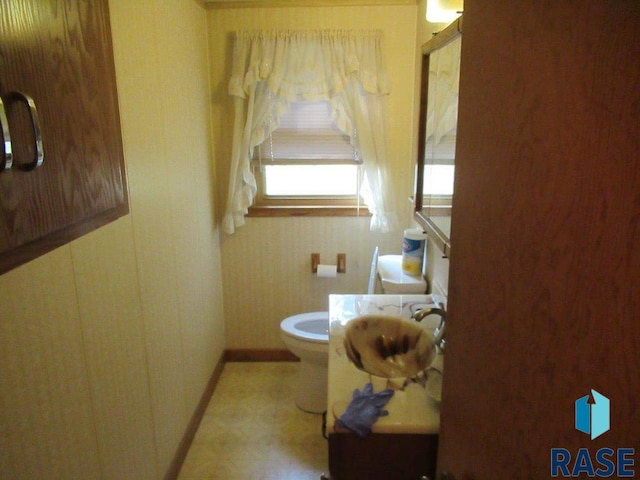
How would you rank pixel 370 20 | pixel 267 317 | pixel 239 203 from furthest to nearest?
pixel 267 317 → pixel 239 203 → pixel 370 20

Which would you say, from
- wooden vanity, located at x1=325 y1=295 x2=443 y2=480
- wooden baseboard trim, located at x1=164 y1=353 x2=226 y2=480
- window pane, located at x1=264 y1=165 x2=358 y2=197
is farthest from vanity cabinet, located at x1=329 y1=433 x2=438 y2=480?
window pane, located at x1=264 y1=165 x2=358 y2=197

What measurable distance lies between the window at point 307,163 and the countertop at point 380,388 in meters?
1.07

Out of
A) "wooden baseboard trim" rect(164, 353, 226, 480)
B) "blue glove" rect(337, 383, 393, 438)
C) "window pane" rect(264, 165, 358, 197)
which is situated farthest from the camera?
"window pane" rect(264, 165, 358, 197)

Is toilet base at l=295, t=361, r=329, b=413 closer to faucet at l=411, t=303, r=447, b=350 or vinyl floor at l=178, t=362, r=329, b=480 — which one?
vinyl floor at l=178, t=362, r=329, b=480

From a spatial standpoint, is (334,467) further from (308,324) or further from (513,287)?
(308,324)

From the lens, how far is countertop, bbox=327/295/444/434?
107 cm

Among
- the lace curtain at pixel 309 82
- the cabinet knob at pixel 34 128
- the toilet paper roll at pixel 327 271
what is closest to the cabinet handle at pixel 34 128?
the cabinet knob at pixel 34 128

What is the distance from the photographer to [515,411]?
0.59 meters

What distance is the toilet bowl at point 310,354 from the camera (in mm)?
2203

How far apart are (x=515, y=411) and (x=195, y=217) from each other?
1867 millimetres

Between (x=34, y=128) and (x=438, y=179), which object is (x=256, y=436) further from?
(x=34, y=128)

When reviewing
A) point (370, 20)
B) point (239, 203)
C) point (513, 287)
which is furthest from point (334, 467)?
point (370, 20)

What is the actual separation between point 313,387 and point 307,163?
1275 mm

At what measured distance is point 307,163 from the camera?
101 inches
